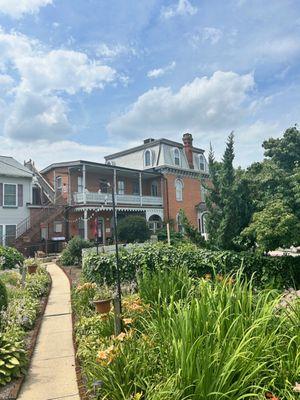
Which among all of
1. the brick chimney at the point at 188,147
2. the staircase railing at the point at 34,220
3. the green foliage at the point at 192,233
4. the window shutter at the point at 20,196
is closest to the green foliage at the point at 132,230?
the staircase railing at the point at 34,220

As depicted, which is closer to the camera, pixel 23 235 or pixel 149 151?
pixel 23 235

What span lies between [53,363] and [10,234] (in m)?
23.8

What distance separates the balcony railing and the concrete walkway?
20801 mm

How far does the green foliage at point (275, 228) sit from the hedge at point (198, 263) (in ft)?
1.54

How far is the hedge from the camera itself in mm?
10289

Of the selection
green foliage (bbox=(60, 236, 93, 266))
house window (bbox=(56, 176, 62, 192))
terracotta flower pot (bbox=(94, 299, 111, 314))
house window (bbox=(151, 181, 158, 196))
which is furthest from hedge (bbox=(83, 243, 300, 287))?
house window (bbox=(151, 181, 158, 196))

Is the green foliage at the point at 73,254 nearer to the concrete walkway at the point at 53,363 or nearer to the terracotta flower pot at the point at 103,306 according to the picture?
the concrete walkway at the point at 53,363

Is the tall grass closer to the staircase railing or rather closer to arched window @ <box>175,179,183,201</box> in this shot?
the staircase railing

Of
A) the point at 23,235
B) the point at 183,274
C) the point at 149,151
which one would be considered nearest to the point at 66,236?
the point at 23,235

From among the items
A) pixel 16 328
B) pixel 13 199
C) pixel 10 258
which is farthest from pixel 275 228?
pixel 13 199

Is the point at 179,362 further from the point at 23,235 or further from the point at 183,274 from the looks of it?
the point at 23,235

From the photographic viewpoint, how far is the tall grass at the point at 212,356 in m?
2.96

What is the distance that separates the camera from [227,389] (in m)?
2.96

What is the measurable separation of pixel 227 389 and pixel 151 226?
3331 centimetres
